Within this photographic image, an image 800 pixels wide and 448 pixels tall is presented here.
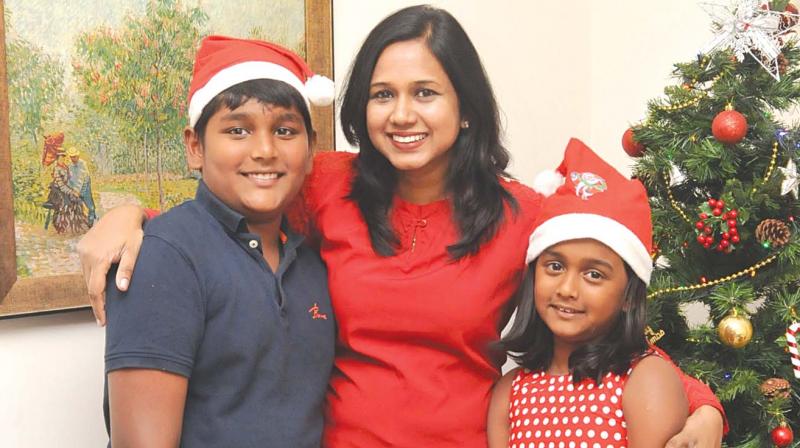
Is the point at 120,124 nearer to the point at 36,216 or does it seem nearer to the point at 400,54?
the point at 36,216

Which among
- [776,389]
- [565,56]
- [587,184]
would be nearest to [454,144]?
[587,184]

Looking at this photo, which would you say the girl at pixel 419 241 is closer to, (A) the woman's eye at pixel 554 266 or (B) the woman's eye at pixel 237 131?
(A) the woman's eye at pixel 554 266

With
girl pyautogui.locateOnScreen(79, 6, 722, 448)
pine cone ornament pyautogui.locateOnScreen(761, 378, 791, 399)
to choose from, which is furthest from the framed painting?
pine cone ornament pyautogui.locateOnScreen(761, 378, 791, 399)

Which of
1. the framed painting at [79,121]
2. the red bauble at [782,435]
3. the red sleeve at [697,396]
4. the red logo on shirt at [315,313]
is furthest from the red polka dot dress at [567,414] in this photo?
the framed painting at [79,121]

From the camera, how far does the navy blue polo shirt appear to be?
1234 mm

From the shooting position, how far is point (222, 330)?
1306 millimetres

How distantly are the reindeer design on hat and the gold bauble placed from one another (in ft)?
1.56

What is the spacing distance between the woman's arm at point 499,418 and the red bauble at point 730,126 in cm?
72

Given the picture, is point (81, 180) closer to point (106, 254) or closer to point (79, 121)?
point (79, 121)

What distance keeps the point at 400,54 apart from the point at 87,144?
28.1 inches

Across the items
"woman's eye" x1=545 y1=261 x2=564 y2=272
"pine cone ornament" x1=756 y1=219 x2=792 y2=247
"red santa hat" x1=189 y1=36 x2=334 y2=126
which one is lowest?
"woman's eye" x1=545 y1=261 x2=564 y2=272

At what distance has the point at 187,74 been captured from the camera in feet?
6.20

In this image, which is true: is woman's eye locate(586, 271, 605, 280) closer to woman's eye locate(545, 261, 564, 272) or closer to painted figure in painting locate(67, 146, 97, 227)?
woman's eye locate(545, 261, 564, 272)

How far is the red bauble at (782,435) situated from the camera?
1.68m
